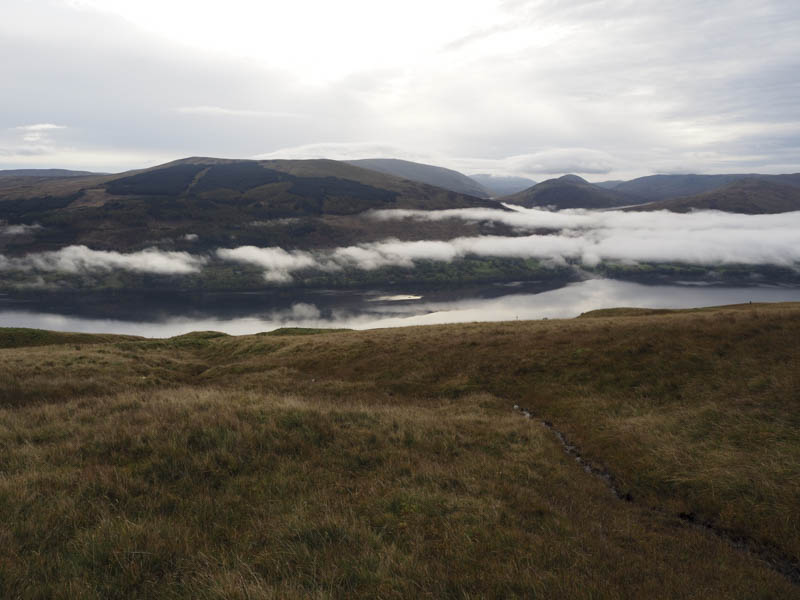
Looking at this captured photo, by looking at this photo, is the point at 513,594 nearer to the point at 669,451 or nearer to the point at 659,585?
the point at 659,585

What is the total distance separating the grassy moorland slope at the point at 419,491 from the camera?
584 cm

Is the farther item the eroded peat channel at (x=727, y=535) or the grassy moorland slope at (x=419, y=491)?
the eroded peat channel at (x=727, y=535)

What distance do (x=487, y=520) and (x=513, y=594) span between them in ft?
6.95

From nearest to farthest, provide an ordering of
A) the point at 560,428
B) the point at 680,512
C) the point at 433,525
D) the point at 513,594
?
the point at 513,594
the point at 433,525
the point at 680,512
the point at 560,428

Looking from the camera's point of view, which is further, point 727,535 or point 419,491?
point 727,535

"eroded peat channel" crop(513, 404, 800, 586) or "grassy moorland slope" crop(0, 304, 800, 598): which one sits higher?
"grassy moorland slope" crop(0, 304, 800, 598)

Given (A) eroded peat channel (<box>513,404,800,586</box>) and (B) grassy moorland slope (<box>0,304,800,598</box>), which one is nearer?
(B) grassy moorland slope (<box>0,304,800,598</box>)

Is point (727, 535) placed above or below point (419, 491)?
below

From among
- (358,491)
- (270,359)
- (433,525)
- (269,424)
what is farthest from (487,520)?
(270,359)

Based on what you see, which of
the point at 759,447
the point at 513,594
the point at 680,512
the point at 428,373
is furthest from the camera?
the point at 428,373

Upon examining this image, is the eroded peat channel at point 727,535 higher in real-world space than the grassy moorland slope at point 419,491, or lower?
lower

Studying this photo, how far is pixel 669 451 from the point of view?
1305 centimetres

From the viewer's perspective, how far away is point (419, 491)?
855cm

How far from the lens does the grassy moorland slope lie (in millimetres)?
5840
